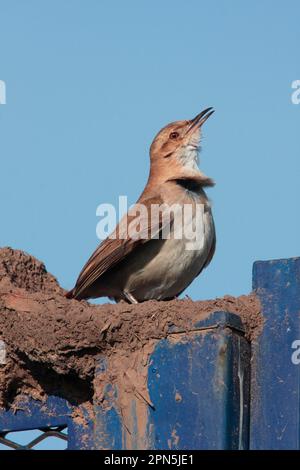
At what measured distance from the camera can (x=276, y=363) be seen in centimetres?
698

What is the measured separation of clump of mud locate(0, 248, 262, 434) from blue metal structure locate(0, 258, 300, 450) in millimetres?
107

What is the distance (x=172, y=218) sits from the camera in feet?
32.2

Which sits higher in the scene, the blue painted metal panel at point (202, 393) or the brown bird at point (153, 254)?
the brown bird at point (153, 254)

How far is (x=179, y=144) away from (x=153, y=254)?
1625mm

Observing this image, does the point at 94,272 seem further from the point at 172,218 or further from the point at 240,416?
the point at 240,416

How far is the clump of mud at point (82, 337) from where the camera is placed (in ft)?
24.4

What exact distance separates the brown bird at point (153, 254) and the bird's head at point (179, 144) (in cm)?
29

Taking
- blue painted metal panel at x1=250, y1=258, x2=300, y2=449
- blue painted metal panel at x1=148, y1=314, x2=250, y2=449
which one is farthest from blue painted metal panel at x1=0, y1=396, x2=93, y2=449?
blue painted metal panel at x1=250, y1=258, x2=300, y2=449

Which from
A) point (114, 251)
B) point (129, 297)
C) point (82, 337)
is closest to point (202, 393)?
point (82, 337)

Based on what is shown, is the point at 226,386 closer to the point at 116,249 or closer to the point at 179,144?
the point at 116,249

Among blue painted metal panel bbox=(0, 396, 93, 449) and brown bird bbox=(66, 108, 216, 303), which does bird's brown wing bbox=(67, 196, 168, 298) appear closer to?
brown bird bbox=(66, 108, 216, 303)

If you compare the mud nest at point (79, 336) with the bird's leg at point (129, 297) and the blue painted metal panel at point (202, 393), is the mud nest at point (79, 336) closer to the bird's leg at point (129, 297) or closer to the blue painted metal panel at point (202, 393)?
the blue painted metal panel at point (202, 393)

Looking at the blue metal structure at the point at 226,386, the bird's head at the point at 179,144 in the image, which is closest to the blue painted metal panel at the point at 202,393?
the blue metal structure at the point at 226,386

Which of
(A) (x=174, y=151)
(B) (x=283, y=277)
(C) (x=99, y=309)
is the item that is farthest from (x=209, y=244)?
(B) (x=283, y=277)
